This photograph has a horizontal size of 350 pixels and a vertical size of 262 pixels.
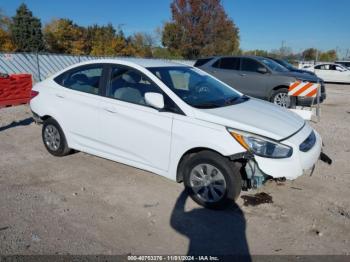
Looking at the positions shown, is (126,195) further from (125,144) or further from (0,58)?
(0,58)

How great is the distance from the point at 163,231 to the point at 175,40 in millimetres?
43588

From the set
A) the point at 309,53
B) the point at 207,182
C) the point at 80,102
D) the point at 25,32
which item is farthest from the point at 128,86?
the point at 309,53

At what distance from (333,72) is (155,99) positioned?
74.7 feet

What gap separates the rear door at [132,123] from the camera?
3.89 m

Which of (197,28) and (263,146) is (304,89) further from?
(197,28)

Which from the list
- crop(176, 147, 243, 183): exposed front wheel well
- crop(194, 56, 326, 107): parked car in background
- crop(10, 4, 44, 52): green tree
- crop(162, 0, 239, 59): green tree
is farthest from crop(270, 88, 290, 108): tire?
crop(10, 4, 44, 52): green tree

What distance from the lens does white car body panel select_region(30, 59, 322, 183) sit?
3.49m

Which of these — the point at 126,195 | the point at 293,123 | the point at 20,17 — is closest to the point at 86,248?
the point at 126,195

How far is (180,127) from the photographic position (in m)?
3.71

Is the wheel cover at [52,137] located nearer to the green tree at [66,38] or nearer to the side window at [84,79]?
the side window at [84,79]

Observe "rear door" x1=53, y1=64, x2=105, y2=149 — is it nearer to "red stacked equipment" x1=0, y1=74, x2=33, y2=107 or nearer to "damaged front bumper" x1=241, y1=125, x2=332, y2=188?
"damaged front bumper" x1=241, y1=125, x2=332, y2=188

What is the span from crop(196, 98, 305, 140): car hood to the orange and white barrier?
14.9 feet

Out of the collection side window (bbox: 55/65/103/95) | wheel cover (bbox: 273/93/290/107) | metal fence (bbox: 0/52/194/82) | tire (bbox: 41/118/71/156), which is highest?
metal fence (bbox: 0/52/194/82)

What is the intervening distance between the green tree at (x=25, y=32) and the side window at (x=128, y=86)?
154 feet
